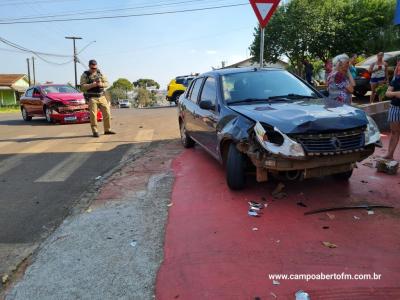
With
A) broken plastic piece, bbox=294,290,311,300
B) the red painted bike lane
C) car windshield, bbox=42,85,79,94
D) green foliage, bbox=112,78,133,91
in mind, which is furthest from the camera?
green foliage, bbox=112,78,133,91

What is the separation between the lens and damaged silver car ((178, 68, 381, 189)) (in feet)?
14.6

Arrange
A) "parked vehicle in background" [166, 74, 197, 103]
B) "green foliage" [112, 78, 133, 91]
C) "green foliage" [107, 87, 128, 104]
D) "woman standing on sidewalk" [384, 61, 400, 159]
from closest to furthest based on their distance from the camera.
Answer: "woman standing on sidewalk" [384, 61, 400, 159], "parked vehicle in background" [166, 74, 197, 103], "green foliage" [107, 87, 128, 104], "green foliage" [112, 78, 133, 91]

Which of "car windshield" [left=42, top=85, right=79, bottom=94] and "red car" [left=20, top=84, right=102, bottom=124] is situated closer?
"red car" [left=20, top=84, right=102, bottom=124]

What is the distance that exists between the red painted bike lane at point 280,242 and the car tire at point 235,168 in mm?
169

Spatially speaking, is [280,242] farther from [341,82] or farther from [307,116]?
[341,82]

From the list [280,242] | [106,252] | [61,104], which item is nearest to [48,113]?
[61,104]

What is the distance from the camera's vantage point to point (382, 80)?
11.7 meters

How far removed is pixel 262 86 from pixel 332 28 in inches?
1002

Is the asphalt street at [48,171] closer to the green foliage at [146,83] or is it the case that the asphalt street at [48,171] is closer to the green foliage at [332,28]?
the green foliage at [332,28]

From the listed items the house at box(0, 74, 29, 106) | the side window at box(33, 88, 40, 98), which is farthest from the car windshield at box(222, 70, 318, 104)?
the house at box(0, 74, 29, 106)

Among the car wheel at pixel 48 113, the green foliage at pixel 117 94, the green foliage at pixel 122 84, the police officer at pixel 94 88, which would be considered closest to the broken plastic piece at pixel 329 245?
the police officer at pixel 94 88

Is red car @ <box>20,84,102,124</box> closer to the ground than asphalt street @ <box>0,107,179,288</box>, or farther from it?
farther from it

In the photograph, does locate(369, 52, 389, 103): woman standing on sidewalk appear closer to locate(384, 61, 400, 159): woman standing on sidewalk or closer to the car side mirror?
locate(384, 61, 400, 159): woman standing on sidewalk

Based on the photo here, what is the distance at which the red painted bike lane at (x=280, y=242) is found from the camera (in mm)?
3158
